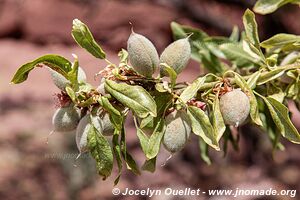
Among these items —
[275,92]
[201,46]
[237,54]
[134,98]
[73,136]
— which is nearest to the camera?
[134,98]

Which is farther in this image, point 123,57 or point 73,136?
point 73,136

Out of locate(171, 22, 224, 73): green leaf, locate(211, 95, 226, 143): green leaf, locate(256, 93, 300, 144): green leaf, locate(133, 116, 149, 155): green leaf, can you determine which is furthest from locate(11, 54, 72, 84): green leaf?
locate(171, 22, 224, 73): green leaf

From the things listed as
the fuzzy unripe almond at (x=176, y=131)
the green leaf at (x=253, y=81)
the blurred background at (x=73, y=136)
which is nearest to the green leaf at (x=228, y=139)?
the green leaf at (x=253, y=81)

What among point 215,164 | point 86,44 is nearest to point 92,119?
point 86,44

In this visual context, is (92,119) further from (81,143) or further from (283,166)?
(283,166)

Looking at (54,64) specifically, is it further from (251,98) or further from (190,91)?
(251,98)

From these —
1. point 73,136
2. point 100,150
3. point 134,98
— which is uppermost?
point 134,98

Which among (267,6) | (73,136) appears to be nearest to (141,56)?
(267,6)
